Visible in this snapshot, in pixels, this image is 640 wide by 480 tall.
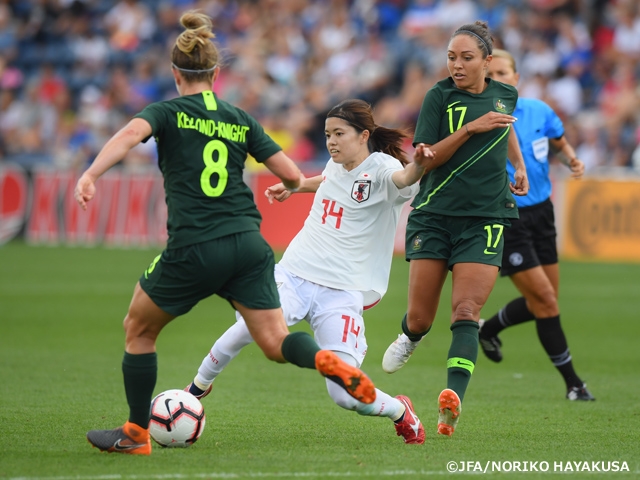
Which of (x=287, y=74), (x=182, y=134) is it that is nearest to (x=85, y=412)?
(x=182, y=134)

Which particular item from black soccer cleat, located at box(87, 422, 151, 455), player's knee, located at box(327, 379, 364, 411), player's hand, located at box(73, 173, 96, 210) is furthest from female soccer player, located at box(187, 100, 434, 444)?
player's hand, located at box(73, 173, 96, 210)

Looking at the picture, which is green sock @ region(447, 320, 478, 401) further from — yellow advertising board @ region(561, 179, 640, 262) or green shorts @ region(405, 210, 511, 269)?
yellow advertising board @ region(561, 179, 640, 262)

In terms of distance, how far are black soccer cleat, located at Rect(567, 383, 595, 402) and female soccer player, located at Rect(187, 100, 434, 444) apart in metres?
2.12

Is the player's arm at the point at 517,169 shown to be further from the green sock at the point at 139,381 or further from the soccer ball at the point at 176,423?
the green sock at the point at 139,381

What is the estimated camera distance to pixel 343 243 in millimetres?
6391

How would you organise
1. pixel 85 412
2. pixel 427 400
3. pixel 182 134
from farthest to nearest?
pixel 427 400
pixel 85 412
pixel 182 134

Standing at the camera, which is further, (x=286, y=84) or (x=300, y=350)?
(x=286, y=84)

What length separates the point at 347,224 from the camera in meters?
6.45

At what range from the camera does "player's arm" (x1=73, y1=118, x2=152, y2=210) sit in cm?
495

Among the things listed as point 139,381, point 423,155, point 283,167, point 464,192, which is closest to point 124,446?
point 139,381

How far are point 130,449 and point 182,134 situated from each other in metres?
1.67

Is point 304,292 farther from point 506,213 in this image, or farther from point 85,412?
point 85,412

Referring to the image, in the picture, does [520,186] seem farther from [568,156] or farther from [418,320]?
[568,156]

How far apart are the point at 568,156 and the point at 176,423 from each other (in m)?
4.16
